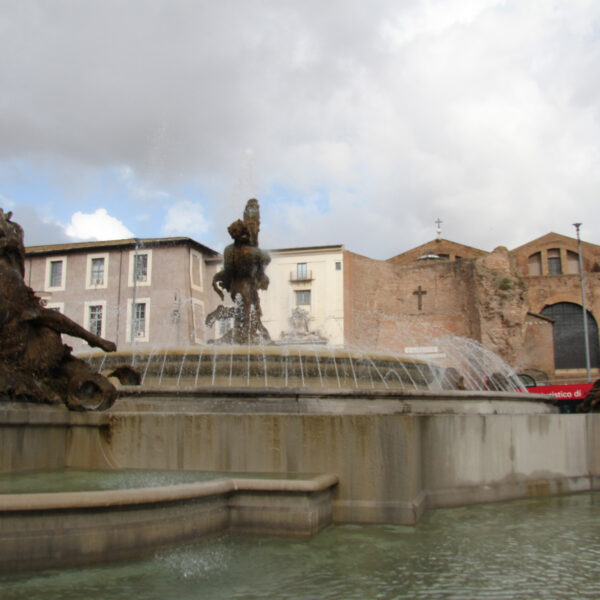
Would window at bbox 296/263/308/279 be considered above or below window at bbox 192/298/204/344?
above

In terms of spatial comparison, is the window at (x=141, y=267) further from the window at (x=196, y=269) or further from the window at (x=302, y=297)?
the window at (x=302, y=297)

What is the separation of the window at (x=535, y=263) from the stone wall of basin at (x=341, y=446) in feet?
154

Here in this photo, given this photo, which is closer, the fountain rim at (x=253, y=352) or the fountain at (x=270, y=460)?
the fountain at (x=270, y=460)

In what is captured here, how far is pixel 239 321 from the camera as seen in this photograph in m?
10.7

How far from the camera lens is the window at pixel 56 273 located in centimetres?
3681

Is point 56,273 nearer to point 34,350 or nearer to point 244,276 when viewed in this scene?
point 244,276

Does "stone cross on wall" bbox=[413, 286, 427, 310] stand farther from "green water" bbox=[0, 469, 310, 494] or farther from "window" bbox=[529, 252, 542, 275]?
"green water" bbox=[0, 469, 310, 494]

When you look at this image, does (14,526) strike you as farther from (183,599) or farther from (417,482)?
(417,482)

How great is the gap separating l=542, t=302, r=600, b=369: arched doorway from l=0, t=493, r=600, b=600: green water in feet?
124

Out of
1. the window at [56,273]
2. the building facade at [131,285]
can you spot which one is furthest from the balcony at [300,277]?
the window at [56,273]

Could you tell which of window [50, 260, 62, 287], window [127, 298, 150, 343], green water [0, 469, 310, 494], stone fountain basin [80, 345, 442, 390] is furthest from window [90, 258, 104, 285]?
green water [0, 469, 310, 494]

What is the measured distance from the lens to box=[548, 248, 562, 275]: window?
50.2m

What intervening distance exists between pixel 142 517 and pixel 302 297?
35715 millimetres

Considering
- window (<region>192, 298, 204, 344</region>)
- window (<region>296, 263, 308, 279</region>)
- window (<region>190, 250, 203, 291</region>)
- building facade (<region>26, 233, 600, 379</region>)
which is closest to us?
window (<region>192, 298, 204, 344</region>)
